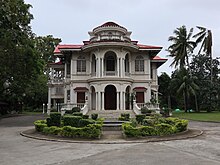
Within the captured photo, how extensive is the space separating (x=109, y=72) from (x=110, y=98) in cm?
326

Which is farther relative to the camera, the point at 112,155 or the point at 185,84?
the point at 185,84

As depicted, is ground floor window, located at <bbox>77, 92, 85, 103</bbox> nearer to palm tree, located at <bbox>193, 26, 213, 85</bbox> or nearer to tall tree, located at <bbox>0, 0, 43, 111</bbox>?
tall tree, located at <bbox>0, 0, 43, 111</bbox>

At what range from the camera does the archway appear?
90.3 feet

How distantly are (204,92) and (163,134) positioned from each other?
31362 mm

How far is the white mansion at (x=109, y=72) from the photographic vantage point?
2580 cm

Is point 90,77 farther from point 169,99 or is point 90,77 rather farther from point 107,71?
point 169,99

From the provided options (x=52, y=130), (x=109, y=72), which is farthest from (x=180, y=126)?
(x=109, y=72)

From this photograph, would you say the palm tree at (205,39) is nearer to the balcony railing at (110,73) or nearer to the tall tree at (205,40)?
the tall tree at (205,40)

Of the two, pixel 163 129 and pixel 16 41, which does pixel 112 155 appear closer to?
pixel 163 129

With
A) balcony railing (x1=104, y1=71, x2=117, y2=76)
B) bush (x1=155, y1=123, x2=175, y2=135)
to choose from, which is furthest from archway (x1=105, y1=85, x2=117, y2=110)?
bush (x1=155, y1=123, x2=175, y2=135)

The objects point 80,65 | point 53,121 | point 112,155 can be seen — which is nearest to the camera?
point 112,155

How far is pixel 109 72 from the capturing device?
26.4 metres

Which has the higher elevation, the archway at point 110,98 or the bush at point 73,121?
the archway at point 110,98

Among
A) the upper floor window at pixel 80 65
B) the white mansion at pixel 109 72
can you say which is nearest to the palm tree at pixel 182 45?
the white mansion at pixel 109 72
